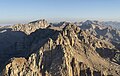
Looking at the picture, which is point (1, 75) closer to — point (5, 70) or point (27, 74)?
point (5, 70)

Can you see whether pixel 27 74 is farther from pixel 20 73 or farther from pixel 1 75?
pixel 1 75

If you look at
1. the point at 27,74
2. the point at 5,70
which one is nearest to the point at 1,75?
the point at 5,70

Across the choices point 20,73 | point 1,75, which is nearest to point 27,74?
point 20,73
